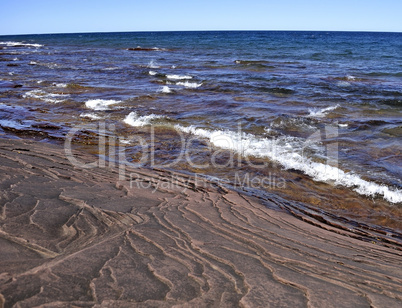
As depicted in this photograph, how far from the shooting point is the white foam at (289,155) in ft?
18.3

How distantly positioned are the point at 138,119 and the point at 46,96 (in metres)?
5.41

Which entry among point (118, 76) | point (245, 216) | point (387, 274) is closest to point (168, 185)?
point (245, 216)

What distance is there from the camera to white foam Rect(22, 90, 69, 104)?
1239 centimetres

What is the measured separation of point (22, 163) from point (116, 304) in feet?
13.2

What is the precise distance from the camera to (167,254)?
296cm

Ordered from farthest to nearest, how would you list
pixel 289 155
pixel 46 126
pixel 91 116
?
pixel 91 116
pixel 46 126
pixel 289 155

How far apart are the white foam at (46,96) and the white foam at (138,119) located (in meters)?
3.79

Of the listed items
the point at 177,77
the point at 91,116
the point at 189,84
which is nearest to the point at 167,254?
the point at 91,116

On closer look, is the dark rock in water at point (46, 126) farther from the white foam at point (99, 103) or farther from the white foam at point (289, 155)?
the white foam at point (289, 155)

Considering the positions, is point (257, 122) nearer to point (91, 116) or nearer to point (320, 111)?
point (320, 111)

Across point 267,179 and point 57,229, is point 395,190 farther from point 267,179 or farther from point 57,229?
point 57,229

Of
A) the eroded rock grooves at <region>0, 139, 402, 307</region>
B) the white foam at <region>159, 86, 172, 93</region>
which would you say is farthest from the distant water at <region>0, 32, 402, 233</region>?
the eroded rock grooves at <region>0, 139, 402, 307</region>

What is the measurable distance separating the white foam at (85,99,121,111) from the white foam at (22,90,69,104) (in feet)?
4.36

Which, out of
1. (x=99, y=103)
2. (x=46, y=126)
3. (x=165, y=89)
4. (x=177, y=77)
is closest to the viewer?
(x=46, y=126)
